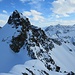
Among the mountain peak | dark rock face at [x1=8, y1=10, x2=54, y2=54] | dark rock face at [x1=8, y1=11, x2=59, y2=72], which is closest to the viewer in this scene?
dark rock face at [x1=8, y1=11, x2=59, y2=72]

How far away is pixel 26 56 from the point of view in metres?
69.5

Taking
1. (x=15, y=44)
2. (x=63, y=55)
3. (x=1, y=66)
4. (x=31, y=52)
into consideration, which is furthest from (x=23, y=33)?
(x=63, y=55)

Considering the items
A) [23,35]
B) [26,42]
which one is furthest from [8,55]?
[23,35]

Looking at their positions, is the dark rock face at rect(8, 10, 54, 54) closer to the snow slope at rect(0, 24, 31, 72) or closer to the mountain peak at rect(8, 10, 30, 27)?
the mountain peak at rect(8, 10, 30, 27)

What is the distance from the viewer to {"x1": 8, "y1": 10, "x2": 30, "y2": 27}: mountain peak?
83812 millimetres

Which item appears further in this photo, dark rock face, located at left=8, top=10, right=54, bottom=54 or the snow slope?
dark rock face, located at left=8, top=10, right=54, bottom=54

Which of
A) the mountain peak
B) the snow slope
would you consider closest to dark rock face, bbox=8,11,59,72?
the mountain peak

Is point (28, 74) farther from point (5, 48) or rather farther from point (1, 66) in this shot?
point (5, 48)

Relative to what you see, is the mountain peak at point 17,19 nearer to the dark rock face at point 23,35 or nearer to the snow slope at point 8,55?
the dark rock face at point 23,35

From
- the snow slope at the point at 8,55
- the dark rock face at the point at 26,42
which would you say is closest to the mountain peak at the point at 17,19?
the dark rock face at the point at 26,42

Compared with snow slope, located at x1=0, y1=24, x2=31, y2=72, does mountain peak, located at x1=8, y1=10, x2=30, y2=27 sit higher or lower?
higher

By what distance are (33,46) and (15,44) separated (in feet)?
24.4

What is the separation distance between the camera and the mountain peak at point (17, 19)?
275 feet

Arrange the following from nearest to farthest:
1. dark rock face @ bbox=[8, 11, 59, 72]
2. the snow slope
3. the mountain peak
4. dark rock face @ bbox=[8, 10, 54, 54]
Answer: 1. the snow slope
2. dark rock face @ bbox=[8, 11, 59, 72]
3. dark rock face @ bbox=[8, 10, 54, 54]
4. the mountain peak
